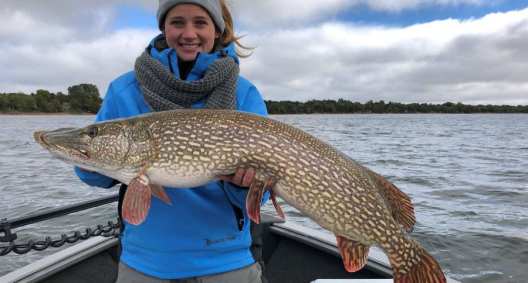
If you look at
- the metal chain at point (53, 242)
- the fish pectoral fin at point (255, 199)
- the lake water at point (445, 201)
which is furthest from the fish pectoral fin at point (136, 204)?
the lake water at point (445, 201)

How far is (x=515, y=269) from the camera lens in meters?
6.81

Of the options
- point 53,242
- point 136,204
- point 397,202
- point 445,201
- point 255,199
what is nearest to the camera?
point 136,204

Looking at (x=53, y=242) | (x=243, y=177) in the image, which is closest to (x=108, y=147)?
(x=243, y=177)

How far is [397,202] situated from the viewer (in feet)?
8.94

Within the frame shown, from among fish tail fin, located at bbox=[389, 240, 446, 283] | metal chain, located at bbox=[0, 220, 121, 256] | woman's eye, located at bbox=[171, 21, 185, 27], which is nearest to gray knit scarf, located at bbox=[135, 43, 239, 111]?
woman's eye, located at bbox=[171, 21, 185, 27]

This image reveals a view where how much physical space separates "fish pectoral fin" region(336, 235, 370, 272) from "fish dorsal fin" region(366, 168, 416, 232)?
32cm

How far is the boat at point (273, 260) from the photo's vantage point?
3.69m

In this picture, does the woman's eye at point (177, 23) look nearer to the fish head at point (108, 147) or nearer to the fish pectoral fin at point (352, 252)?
the fish head at point (108, 147)

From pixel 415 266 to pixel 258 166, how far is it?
104 cm

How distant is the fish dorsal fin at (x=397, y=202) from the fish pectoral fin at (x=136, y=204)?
4.28 ft

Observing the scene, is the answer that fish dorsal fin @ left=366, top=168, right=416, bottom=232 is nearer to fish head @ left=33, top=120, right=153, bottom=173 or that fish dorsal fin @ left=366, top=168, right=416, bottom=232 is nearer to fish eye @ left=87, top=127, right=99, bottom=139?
fish head @ left=33, top=120, right=153, bottom=173

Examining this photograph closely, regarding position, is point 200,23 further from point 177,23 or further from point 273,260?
point 273,260

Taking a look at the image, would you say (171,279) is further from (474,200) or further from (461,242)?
(474,200)

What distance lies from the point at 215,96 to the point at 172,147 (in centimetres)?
40
